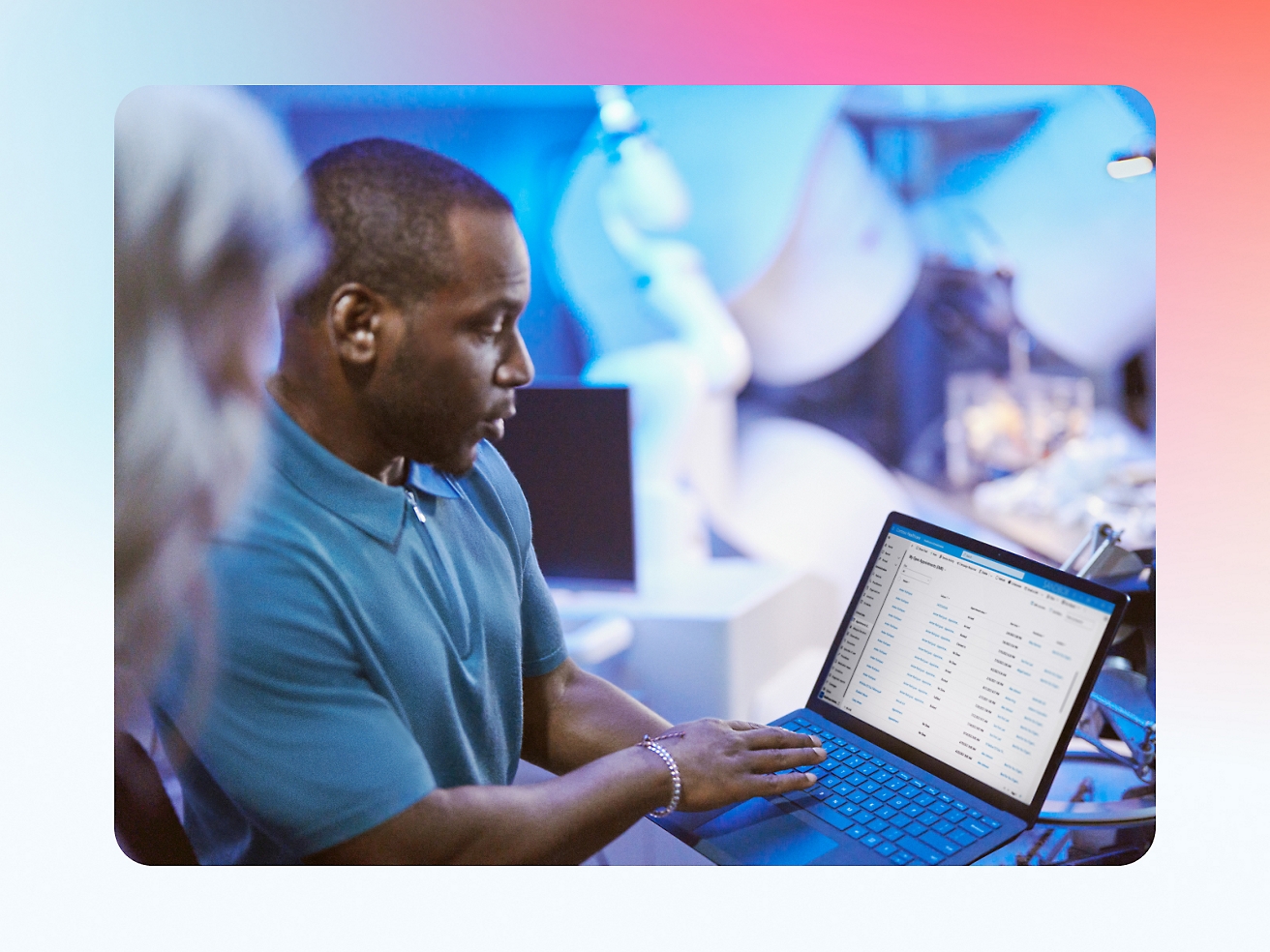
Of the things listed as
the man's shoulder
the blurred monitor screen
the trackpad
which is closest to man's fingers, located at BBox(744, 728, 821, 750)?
the trackpad

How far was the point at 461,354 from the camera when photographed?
173 centimetres

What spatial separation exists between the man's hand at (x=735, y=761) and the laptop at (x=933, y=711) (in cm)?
3

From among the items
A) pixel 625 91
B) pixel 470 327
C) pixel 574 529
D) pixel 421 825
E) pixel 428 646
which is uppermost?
pixel 625 91

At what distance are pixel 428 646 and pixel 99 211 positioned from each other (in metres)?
0.85

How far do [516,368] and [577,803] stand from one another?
24.8 inches

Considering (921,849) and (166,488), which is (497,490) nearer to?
(166,488)

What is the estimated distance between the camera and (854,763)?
1.72 metres

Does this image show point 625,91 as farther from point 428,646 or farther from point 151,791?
point 151,791

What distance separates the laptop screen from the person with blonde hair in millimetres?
940

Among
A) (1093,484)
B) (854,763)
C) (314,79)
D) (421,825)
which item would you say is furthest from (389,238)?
(1093,484)

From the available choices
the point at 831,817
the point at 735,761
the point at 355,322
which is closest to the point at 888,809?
the point at 831,817

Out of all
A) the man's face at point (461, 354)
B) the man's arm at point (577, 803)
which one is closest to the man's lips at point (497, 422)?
the man's face at point (461, 354)

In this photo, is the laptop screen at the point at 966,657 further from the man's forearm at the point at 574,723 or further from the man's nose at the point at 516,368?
the man's nose at the point at 516,368

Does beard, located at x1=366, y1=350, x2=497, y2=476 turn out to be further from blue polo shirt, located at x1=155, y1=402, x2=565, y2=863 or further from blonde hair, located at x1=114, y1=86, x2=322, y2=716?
blonde hair, located at x1=114, y1=86, x2=322, y2=716
